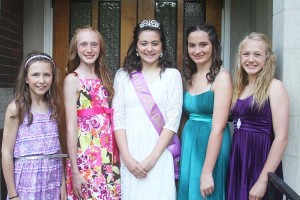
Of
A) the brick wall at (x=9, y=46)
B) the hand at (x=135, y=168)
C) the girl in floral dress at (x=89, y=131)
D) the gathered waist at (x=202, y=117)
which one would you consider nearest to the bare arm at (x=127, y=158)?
the hand at (x=135, y=168)

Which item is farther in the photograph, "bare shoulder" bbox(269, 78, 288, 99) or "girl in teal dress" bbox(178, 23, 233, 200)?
"girl in teal dress" bbox(178, 23, 233, 200)

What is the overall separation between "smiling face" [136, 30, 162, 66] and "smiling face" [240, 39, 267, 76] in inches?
25.6

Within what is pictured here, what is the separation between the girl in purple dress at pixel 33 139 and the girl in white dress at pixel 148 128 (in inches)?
19.0

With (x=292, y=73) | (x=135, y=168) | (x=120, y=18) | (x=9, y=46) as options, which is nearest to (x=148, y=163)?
(x=135, y=168)

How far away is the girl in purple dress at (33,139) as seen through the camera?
2.91 meters

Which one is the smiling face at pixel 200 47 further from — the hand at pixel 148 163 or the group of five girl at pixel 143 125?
the hand at pixel 148 163

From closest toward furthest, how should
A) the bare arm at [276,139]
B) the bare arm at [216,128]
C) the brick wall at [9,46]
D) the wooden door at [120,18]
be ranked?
the bare arm at [276,139]
the bare arm at [216,128]
the brick wall at [9,46]
the wooden door at [120,18]

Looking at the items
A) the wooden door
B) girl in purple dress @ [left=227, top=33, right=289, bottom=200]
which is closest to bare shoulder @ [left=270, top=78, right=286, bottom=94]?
girl in purple dress @ [left=227, top=33, right=289, bottom=200]

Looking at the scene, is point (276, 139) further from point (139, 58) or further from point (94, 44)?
point (94, 44)

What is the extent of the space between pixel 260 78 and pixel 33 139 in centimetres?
164

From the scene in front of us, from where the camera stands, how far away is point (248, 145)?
2.81 m

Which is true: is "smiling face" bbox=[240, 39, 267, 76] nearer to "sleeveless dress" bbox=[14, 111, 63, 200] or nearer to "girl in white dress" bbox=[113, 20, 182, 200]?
"girl in white dress" bbox=[113, 20, 182, 200]

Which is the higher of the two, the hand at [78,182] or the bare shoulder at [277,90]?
the bare shoulder at [277,90]

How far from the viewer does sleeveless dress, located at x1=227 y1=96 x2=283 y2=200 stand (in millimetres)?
2766
